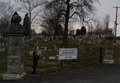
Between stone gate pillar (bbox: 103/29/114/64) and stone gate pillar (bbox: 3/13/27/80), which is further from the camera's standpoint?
stone gate pillar (bbox: 103/29/114/64)

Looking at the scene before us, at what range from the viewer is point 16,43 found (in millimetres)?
5898

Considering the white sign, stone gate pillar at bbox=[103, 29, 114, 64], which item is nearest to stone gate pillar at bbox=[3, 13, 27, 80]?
the white sign

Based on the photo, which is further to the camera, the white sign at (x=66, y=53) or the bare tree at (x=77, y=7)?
the bare tree at (x=77, y=7)

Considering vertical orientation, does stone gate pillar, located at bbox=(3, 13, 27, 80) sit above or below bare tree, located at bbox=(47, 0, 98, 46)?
below

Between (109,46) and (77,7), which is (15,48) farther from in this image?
(77,7)

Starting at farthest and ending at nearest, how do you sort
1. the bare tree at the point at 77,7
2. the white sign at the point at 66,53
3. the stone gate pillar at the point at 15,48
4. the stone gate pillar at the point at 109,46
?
the bare tree at the point at 77,7, the stone gate pillar at the point at 109,46, the white sign at the point at 66,53, the stone gate pillar at the point at 15,48

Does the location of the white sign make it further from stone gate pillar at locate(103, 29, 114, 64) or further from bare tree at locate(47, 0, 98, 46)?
bare tree at locate(47, 0, 98, 46)

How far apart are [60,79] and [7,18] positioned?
36855 millimetres

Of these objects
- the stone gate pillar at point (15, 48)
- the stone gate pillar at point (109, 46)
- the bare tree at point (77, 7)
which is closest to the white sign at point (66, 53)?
the stone gate pillar at point (109, 46)

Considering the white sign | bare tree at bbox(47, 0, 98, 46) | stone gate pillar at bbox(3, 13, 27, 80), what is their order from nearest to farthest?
stone gate pillar at bbox(3, 13, 27, 80)
the white sign
bare tree at bbox(47, 0, 98, 46)

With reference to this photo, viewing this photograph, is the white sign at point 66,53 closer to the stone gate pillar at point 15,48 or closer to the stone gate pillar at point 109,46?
the stone gate pillar at point 109,46

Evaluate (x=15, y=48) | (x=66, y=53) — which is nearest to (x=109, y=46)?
(x=66, y=53)

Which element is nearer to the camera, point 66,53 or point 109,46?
point 66,53

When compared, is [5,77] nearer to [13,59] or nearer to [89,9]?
[13,59]
